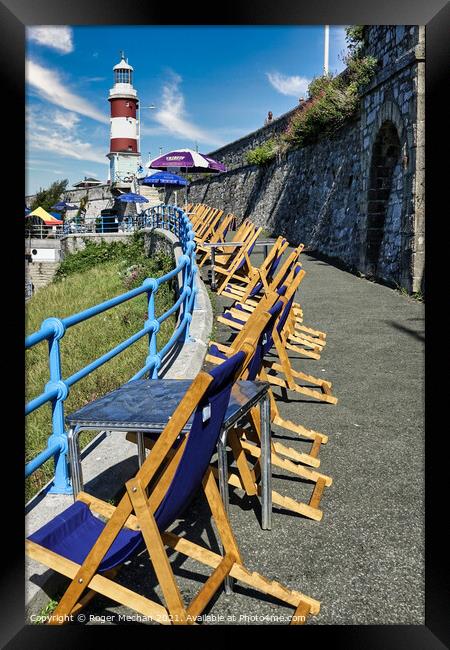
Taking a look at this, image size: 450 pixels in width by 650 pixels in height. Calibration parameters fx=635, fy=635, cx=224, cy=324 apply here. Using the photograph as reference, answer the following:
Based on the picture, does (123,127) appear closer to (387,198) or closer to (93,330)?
(93,330)

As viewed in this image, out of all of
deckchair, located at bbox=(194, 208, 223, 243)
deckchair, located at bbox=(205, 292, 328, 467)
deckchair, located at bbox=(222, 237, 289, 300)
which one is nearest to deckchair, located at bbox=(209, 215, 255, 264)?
deckchair, located at bbox=(194, 208, 223, 243)

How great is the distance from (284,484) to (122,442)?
901 millimetres

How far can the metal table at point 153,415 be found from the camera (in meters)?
2.39

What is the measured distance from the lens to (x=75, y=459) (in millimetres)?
2543

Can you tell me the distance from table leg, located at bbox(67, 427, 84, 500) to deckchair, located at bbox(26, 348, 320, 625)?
0.90 feet

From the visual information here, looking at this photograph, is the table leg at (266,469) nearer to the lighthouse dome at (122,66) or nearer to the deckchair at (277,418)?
the deckchair at (277,418)

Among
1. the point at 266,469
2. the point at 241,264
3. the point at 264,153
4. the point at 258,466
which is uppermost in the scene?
the point at 264,153

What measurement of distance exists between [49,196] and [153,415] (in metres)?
55.2

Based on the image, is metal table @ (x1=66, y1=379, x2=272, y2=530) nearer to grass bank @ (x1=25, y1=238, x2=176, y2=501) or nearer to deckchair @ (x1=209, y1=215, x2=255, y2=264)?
grass bank @ (x1=25, y1=238, x2=176, y2=501)

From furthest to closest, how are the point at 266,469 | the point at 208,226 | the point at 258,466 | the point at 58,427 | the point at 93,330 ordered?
1. the point at 208,226
2. the point at 93,330
3. the point at 258,466
4. the point at 58,427
5. the point at 266,469

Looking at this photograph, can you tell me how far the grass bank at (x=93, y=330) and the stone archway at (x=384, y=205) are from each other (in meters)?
3.62
